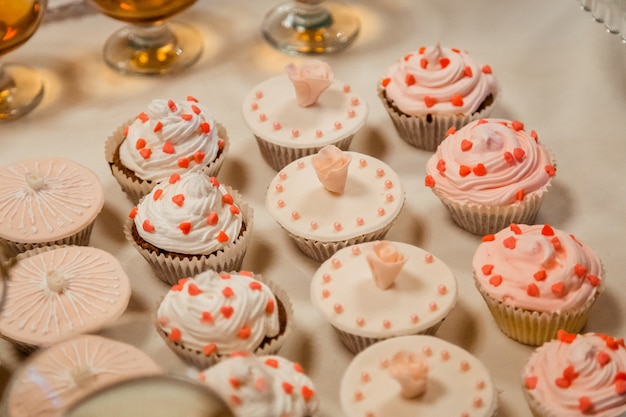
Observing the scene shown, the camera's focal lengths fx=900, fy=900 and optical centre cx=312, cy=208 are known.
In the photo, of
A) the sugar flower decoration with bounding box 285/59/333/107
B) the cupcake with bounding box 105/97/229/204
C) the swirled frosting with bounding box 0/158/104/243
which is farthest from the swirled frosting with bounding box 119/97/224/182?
the sugar flower decoration with bounding box 285/59/333/107

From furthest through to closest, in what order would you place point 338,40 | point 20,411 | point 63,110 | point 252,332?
point 338,40, point 63,110, point 252,332, point 20,411

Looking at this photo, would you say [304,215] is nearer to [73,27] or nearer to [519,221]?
[519,221]

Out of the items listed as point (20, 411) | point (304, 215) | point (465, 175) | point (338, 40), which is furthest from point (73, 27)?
point (20, 411)

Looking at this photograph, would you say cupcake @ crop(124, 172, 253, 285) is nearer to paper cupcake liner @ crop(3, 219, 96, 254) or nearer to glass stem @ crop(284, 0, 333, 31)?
paper cupcake liner @ crop(3, 219, 96, 254)

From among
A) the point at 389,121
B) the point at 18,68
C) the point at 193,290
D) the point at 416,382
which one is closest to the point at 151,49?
the point at 18,68

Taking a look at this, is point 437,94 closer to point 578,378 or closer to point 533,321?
point 533,321

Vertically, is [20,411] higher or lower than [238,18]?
higher

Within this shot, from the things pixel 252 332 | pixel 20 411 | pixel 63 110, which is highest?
pixel 20 411
